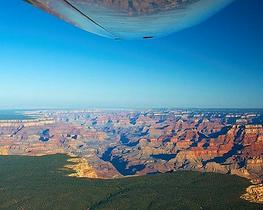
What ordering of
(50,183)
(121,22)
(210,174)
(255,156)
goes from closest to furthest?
(121,22) < (50,183) < (210,174) < (255,156)

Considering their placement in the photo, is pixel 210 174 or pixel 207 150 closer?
pixel 210 174

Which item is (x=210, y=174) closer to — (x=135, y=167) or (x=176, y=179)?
(x=176, y=179)

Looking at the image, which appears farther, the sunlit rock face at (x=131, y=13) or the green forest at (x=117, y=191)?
the green forest at (x=117, y=191)

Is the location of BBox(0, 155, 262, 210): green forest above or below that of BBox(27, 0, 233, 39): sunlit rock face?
below

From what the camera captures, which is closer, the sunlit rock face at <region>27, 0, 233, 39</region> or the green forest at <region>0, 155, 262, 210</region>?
the sunlit rock face at <region>27, 0, 233, 39</region>

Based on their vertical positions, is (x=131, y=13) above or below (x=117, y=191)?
above

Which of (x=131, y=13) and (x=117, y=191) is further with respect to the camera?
(x=117, y=191)

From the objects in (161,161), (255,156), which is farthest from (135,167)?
(255,156)

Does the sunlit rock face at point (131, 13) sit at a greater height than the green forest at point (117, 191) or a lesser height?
greater
